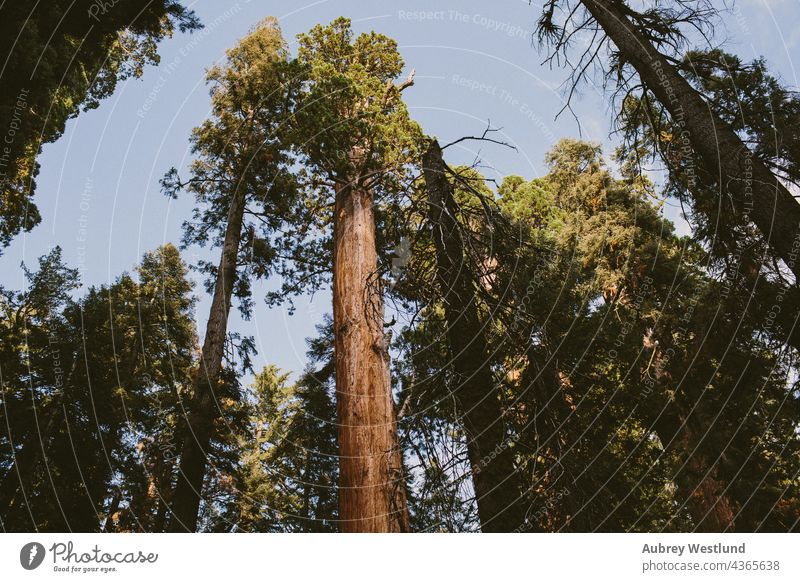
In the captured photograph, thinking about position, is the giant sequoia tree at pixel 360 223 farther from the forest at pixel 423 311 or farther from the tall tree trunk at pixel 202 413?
the tall tree trunk at pixel 202 413

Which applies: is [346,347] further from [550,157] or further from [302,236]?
[550,157]

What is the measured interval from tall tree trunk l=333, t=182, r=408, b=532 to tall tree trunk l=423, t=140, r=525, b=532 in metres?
0.68

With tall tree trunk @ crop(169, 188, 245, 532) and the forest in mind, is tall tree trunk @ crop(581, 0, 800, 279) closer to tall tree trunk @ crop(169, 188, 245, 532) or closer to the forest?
the forest

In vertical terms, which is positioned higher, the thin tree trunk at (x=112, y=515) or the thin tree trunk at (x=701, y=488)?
the thin tree trunk at (x=112, y=515)

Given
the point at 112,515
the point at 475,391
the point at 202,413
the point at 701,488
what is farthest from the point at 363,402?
the point at 112,515

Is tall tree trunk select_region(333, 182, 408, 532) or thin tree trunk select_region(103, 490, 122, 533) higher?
thin tree trunk select_region(103, 490, 122, 533)

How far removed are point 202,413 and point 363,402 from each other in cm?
629

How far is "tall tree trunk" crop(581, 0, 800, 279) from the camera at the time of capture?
3.72 m

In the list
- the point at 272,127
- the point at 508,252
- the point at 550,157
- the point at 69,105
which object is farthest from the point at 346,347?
the point at 550,157

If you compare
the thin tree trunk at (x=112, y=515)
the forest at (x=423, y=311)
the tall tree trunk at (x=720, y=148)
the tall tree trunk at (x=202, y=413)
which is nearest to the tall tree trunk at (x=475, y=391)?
the forest at (x=423, y=311)

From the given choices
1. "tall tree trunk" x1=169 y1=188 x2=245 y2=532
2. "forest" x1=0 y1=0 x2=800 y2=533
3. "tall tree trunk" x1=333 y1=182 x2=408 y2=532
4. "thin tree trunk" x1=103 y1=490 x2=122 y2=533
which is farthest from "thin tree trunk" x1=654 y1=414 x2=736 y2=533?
"thin tree trunk" x1=103 y1=490 x2=122 y2=533

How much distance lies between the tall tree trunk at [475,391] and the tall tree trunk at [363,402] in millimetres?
685

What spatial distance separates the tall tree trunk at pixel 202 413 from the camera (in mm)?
8906

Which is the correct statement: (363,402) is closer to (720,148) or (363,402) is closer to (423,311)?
(423,311)
